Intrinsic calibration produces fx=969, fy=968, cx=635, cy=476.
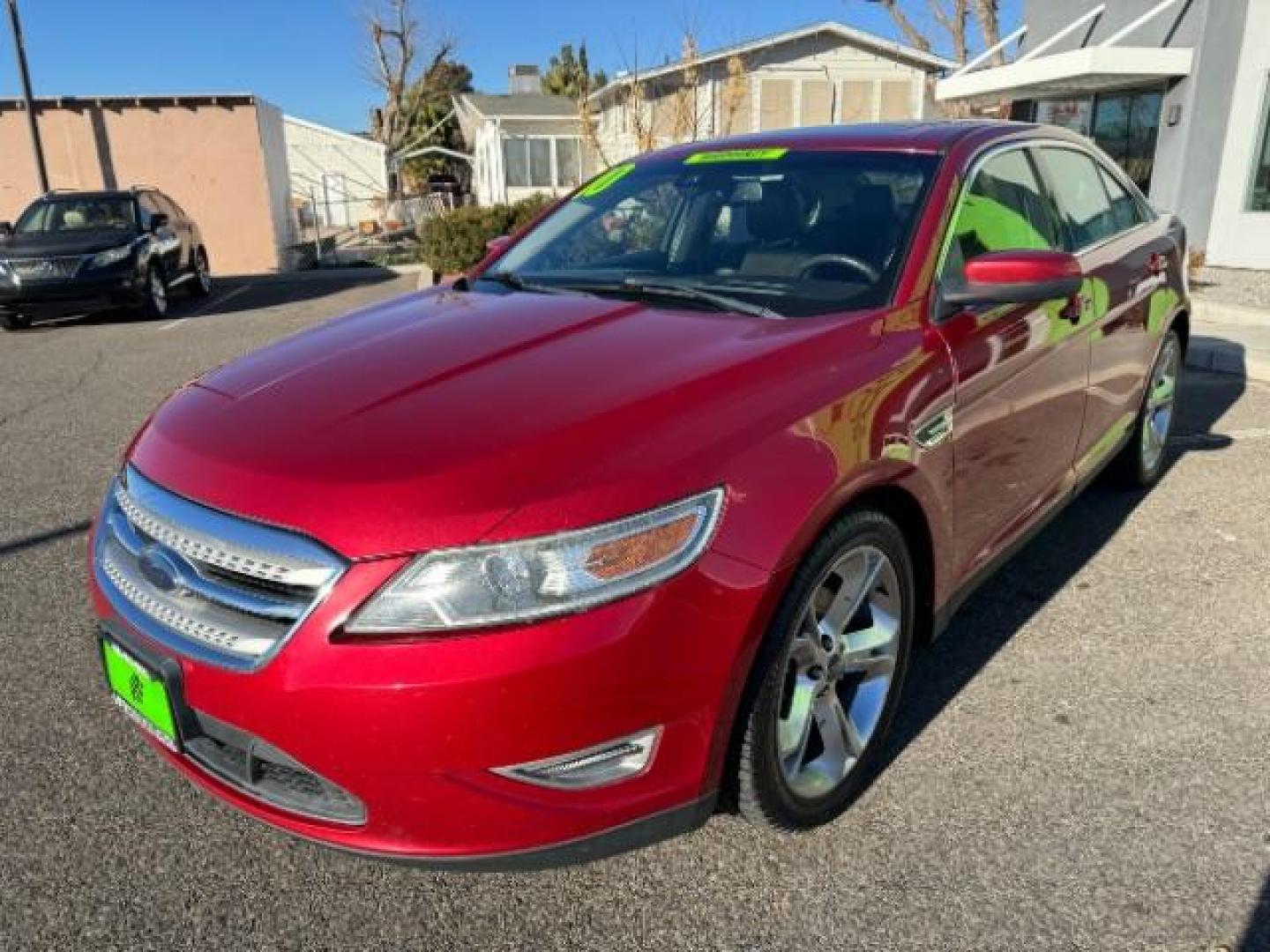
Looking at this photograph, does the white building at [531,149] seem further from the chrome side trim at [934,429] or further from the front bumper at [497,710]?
the front bumper at [497,710]

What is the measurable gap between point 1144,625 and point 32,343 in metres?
11.5

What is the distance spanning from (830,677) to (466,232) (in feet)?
43.3

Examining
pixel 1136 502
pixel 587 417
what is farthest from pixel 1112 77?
pixel 587 417

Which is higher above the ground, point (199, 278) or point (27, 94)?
point (27, 94)

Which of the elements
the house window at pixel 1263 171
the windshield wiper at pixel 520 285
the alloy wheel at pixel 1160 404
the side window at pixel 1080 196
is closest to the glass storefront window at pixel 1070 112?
the house window at pixel 1263 171

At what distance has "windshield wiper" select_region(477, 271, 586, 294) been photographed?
10.0 feet

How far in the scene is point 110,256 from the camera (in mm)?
11836

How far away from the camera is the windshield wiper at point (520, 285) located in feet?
10.0

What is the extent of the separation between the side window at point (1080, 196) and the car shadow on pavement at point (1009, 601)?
1.14m

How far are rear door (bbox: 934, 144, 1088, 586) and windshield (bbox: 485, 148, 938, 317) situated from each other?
0.22 meters

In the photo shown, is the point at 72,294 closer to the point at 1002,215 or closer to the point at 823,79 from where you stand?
the point at 1002,215

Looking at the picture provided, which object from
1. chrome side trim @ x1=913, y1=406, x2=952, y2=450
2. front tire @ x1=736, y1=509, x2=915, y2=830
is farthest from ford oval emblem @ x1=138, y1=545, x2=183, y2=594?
chrome side trim @ x1=913, y1=406, x2=952, y2=450

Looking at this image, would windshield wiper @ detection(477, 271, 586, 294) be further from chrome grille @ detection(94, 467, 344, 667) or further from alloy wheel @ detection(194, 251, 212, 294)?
alloy wheel @ detection(194, 251, 212, 294)

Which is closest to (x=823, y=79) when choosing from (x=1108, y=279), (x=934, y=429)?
(x=1108, y=279)
